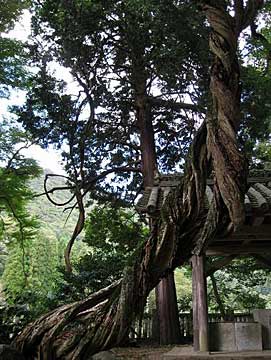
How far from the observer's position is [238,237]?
4781 millimetres

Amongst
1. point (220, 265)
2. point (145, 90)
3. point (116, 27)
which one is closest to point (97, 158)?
point (145, 90)

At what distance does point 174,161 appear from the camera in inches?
370

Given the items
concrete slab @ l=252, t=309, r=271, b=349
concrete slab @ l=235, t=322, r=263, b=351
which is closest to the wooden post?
concrete slab @ l=235, t=322, r=263, b=351

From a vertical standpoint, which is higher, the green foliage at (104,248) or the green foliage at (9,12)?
the green foliage at (9,12)

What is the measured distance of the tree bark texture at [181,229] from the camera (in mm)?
1299

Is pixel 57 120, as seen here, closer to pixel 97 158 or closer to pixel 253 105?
pixel 97 158

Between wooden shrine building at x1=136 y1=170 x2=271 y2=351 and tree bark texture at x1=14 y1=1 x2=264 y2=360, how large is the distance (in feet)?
6.73

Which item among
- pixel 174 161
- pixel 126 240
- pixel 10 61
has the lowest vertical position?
pixel 126 240

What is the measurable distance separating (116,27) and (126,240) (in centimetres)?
443

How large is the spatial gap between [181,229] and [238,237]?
11.7 feet

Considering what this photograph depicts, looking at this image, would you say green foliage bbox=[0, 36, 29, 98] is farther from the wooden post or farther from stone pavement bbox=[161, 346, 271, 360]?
stone pavement bbox=[161, 346, 271, 360]

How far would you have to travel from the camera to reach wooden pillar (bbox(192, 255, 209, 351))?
4207 mm

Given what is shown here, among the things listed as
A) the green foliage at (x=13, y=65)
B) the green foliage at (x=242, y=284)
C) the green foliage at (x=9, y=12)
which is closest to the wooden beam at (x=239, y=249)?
the green foliage at (x=242, y=284)

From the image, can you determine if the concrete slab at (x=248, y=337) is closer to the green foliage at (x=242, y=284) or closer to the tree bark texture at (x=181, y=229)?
the tree bark texture at (x=181, y=229)
